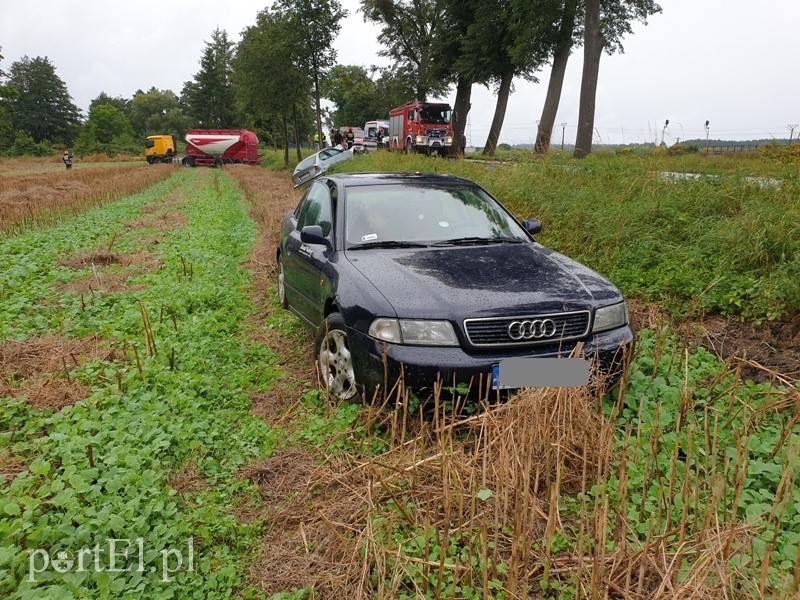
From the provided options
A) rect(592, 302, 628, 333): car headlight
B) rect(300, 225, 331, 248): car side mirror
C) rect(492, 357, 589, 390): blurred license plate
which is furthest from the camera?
rect(300, 225, 331, 248): car side mirror

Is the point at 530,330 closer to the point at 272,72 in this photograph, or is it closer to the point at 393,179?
the point at 393,179

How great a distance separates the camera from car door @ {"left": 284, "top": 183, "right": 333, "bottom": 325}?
445 cm

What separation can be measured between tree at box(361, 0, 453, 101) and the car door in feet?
87.9

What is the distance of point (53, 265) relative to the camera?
25.8 feet

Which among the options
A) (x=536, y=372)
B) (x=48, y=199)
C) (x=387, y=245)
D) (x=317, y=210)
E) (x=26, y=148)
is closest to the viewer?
(x=536, y=372)

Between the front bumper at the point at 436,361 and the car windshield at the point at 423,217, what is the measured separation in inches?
48.3

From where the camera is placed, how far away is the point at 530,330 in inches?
127

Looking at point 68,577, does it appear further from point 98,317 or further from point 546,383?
point 98,317

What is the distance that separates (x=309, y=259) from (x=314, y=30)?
30177 millimetres

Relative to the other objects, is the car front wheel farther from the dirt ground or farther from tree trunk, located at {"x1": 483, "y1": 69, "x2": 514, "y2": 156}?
tree trunk, located at {"x1": 483, "y1": 69, "x2": 514, "y2": 156}

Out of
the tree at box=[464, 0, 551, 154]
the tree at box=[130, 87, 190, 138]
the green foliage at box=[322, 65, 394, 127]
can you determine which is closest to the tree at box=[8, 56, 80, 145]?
the tree at box=[130, 87, 190, 138]

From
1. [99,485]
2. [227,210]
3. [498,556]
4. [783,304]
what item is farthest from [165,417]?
[227,210]

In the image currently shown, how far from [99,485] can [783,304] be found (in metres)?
5.41

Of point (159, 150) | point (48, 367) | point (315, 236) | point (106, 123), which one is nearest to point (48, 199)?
point (48, 367)
